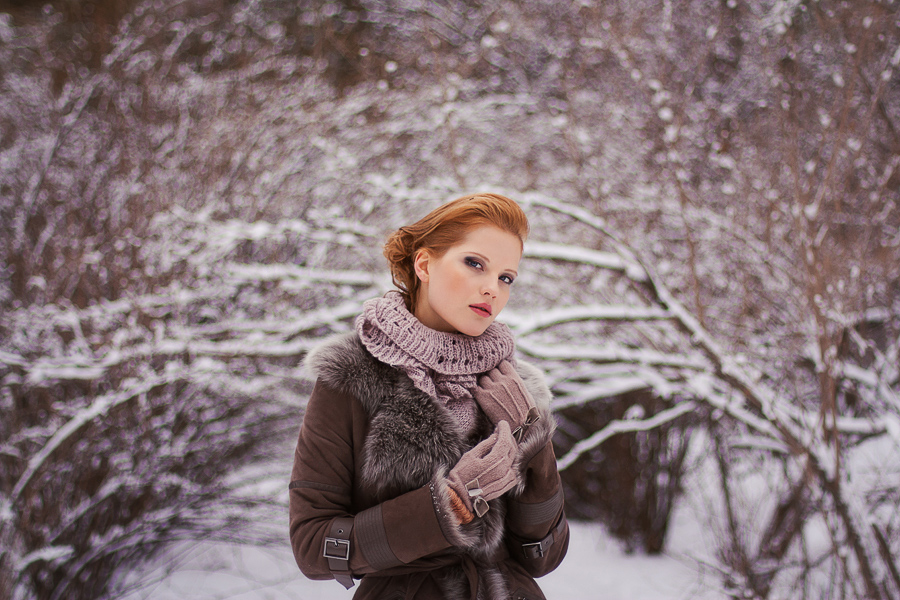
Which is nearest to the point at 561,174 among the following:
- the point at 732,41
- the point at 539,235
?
the point at 539,235

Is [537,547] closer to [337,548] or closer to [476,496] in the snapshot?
[476,496]

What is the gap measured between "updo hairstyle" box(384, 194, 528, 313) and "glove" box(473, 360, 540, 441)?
28cm

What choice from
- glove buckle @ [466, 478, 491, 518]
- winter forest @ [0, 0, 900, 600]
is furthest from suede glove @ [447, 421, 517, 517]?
winter forest @ [0, 0, 900, 600]

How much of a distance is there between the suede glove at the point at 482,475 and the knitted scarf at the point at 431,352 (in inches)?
5.1

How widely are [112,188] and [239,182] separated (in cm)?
99

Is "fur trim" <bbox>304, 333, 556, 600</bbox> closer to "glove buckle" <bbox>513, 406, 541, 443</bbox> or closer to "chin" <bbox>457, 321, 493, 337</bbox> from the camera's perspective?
"glove buckle" <bbox>513, 406, 541, 443</bbox>

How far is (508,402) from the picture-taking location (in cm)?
116

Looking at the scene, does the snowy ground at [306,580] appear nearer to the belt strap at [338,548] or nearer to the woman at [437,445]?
the woman at [437,445]

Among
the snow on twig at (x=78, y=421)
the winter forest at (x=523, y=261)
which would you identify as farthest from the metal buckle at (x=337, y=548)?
the snow on twig at (x=78, y=421)

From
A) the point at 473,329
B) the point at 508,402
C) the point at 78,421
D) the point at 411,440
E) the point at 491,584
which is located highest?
the point at 473,329

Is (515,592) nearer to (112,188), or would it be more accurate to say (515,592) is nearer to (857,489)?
(857,489)

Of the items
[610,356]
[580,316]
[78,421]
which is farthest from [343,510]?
[78,421]

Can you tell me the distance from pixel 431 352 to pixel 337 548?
0.42 meters

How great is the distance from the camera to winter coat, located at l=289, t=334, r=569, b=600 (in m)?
1.04
